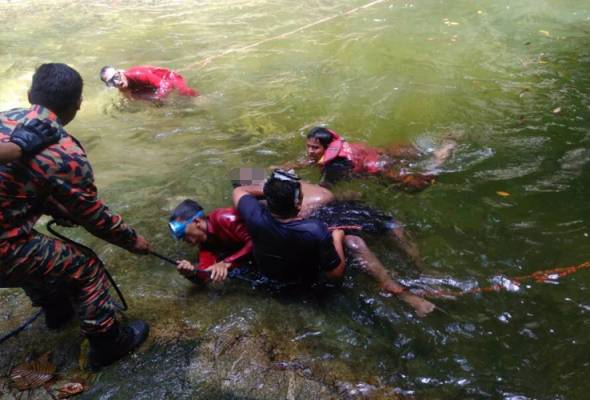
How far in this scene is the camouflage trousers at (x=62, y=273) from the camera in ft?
9.07

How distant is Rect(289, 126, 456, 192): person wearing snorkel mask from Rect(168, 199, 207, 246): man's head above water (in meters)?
2.19

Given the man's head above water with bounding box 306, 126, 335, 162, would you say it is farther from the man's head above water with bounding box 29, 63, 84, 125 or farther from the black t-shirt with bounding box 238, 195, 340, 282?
the man's head above water with bounding box 29, 63, 84, 125

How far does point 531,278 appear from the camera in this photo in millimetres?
4430

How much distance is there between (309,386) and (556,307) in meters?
2.44

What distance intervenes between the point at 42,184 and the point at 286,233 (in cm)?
179

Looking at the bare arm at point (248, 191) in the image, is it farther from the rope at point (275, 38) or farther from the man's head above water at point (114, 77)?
the rope at point (275, 38)

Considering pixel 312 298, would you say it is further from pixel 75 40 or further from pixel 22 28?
pixel 22 28

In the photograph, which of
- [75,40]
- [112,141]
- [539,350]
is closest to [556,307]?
[539,350]

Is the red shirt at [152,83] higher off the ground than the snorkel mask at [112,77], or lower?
lower

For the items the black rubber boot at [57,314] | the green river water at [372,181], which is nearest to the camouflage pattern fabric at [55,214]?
the black rubber boot at [57,314]

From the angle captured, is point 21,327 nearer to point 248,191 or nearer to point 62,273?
point 62,273

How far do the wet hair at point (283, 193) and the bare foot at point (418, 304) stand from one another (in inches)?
56.3

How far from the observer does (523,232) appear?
5117mm

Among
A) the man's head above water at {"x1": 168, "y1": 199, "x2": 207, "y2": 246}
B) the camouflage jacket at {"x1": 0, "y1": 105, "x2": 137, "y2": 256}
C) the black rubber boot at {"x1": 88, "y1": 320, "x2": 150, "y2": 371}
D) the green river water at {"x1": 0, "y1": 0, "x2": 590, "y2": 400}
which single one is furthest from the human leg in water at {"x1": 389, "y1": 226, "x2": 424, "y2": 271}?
the camouflage jacket at {"x1": 0, "y1": 105, "x2": 137, "y2": 256}
